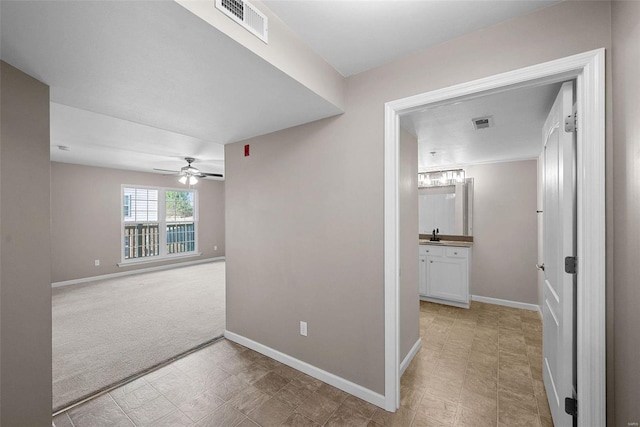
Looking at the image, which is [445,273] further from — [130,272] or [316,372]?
[130,272]

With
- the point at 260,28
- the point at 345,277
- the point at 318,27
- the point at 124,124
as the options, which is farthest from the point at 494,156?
the point at 124,124

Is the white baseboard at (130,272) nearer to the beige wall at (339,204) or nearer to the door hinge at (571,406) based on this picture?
the beige wall at (339,204)

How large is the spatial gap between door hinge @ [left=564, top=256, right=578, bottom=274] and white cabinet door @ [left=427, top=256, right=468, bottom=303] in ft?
9.15

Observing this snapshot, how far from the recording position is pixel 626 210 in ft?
3.51

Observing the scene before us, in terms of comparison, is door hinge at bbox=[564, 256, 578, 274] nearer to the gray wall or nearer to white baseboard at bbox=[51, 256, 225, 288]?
the gray wall

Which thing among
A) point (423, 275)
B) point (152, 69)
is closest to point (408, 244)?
point (423, 275)

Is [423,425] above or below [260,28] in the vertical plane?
below

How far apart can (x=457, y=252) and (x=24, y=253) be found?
4.63 metres

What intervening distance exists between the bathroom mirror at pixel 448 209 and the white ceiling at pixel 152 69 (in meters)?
3.49

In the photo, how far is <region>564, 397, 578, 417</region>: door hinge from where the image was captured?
1347 mm

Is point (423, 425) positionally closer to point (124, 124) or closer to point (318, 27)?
point (318, 27)

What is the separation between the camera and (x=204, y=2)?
1100 millimetres

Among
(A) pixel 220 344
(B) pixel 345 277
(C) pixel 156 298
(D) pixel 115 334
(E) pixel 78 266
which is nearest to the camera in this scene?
(B) pixel 345 277

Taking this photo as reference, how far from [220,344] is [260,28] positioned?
294 cm
